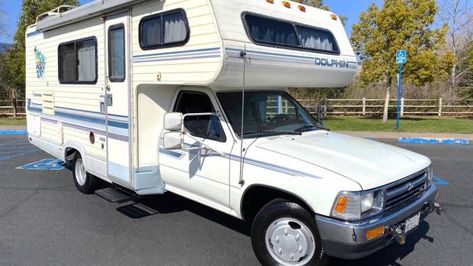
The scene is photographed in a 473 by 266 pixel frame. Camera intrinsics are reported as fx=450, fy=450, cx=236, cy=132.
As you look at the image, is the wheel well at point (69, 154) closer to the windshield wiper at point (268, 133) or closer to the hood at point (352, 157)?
the windshield wiper at point (268, 133)

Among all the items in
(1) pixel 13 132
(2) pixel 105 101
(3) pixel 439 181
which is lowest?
(1) pixel 13 132

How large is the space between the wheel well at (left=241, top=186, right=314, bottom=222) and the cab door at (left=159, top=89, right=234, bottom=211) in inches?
8.9

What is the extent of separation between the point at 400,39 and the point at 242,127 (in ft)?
53.5

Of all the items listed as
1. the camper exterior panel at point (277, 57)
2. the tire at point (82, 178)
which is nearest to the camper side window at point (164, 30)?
the camper exterior panel at point (277, 57)

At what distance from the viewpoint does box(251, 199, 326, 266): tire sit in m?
3.98

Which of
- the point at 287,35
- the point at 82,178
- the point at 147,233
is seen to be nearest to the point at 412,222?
the point at 287,35

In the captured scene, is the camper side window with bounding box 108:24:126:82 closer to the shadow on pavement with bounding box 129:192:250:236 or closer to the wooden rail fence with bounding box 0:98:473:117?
the shadow on pavement with bounding box 129:192:250:236

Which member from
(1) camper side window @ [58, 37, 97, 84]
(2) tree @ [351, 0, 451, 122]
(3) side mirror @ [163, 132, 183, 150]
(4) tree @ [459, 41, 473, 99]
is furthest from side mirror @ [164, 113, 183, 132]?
(4) tree @ [459, 41, 473, 99]

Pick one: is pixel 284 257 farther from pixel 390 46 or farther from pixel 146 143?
pixel 390 46

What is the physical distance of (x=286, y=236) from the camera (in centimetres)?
416

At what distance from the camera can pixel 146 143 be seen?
5.72m

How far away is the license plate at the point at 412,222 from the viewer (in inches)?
162

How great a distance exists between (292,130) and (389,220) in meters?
1.71

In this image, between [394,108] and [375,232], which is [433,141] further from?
[375,232]
